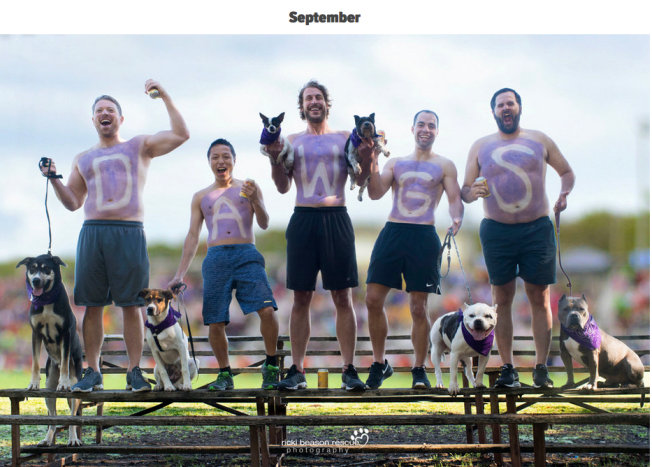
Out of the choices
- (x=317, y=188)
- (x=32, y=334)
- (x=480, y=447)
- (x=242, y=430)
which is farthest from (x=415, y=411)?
(x=32, y=334)

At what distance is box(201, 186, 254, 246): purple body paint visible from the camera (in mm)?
4484

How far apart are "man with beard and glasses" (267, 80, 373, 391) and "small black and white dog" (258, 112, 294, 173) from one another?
0.05 metres

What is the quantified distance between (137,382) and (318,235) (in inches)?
74.4

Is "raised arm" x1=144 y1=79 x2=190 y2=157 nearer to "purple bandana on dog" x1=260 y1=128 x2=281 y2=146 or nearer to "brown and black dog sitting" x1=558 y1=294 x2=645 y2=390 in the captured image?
"purple bandana on dog" x1=260 y1=128 x2=281 y2=146

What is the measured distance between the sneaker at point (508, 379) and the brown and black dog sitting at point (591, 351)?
425 mm

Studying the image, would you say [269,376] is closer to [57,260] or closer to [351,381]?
[351,381]

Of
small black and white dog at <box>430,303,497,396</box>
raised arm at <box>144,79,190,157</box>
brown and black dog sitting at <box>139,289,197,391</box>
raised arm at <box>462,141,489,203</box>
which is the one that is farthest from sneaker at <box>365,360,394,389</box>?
raised arm at <box>144,79,190,157</box>

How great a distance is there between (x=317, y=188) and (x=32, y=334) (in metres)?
2.68

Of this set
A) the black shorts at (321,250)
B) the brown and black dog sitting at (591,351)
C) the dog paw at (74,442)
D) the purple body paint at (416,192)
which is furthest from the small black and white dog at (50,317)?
the brown and black dog sitting at (591,351)

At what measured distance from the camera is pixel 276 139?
4090 millimetres

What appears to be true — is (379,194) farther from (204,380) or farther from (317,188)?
(204,380)

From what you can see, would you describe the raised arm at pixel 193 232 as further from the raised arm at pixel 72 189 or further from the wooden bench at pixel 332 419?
the wooden bench at pixel 332 419

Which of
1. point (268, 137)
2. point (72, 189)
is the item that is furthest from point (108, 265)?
point (268, 137)

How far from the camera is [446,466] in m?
5.29
